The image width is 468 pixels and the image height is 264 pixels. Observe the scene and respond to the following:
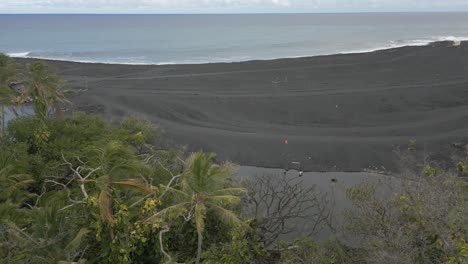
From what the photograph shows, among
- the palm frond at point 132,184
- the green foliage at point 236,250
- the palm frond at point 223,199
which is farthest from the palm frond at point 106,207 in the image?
the green foliage at point 236,250

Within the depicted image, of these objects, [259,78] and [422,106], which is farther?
[259,78]

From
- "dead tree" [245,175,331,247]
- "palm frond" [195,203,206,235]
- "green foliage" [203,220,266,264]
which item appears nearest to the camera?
"palm frond" [195,203,206,235]

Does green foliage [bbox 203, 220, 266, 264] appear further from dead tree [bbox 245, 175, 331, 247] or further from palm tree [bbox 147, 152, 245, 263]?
dead tree [bbox 245, 175, 331, 247]

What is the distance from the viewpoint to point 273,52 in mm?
75500

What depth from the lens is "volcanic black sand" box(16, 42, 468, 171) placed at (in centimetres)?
2841

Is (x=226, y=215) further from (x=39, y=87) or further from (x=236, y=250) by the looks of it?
(x=39, y=87)

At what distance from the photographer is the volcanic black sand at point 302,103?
28.4 meters

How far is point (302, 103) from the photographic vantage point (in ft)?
124

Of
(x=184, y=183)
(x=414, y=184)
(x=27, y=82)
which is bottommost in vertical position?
(x=414, y=184)

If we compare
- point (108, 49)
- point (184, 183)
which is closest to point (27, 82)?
point (184, 183)

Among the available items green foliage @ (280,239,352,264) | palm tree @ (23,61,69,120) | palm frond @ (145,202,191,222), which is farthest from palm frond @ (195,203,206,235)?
palm tree @ (23,61,69,120)

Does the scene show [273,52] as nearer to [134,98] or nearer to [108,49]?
[108,49]

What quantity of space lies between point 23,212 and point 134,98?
2878 cm

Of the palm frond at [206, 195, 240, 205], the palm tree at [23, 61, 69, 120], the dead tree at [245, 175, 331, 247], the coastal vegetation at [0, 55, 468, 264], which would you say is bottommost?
the dead tree at [245, 175, 331, 247]
